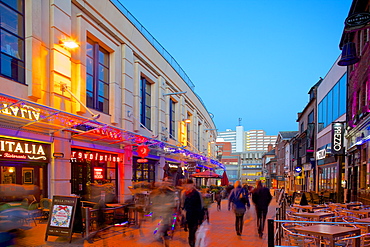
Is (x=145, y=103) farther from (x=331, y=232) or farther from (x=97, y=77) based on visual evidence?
(x=331, y=232)

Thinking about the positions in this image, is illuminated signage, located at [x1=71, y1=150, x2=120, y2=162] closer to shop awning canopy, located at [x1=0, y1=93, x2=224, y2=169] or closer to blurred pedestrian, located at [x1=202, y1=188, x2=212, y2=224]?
shop awning canopy, located at [x1=0, y1=93, x2=224, y2=169]

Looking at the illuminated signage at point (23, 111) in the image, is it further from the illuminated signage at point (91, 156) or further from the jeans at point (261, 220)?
the jeans at point (261, 220)

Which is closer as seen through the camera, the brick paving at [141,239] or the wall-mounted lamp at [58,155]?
the brick paving at [141,239]

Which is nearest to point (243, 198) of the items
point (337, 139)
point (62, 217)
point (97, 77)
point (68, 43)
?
point (62, 217)

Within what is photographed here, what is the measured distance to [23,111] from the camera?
956 centimetres

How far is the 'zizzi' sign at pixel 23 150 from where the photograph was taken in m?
9.80

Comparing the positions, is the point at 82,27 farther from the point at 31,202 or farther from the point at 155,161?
the point at 155,161

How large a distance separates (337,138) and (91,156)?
44.4 ft

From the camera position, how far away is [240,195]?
10.2 metres

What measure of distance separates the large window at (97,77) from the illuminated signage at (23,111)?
4.23m

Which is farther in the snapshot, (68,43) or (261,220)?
(68,43)

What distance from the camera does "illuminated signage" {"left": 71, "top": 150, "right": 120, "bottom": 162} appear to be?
13422mm

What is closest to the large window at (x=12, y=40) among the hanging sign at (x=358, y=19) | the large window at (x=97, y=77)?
the large window at (x=97, y=77)

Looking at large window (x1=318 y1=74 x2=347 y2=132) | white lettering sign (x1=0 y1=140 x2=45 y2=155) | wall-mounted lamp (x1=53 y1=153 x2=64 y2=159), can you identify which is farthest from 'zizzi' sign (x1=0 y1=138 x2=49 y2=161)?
large window (x1=318 y1=74 x2=347 y2=132)
